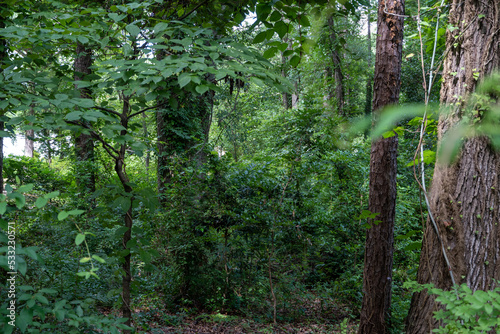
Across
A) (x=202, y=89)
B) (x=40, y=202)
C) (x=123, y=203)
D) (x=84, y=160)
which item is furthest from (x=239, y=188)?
(x=84, y=160)

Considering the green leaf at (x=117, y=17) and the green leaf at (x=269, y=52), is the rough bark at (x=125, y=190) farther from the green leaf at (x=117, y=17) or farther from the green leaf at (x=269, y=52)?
the green leaf at (x=269, y=52)

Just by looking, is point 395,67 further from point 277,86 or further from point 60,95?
point 60,95

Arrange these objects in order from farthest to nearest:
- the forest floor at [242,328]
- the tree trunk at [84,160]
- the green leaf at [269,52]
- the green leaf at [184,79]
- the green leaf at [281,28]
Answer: the tree trunk at [84,160]
the forest floor at [242,328]
the green leaf at [269,52]
the green leaf at [281,28]
the green leaf at [184,79]

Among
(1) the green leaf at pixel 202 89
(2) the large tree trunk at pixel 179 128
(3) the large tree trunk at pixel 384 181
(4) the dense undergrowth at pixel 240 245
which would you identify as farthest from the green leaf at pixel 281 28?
(2) the large tree trunk at pixel 179 128

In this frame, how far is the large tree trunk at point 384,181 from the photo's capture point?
3525 mm

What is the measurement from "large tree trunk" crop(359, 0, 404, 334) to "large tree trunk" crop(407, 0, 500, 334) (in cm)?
131

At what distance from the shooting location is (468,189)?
211 centimetres

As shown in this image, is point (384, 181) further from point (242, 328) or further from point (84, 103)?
point (84, 103)

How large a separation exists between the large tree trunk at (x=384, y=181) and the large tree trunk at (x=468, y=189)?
1308 mm

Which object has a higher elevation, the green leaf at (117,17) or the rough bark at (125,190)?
the green leaf at (117,17)

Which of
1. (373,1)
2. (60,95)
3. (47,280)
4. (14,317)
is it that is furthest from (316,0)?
(373,1)

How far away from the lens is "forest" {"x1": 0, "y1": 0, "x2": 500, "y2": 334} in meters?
1.81

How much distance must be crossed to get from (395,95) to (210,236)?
3.08 m

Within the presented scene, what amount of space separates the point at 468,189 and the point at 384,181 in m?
1.44
